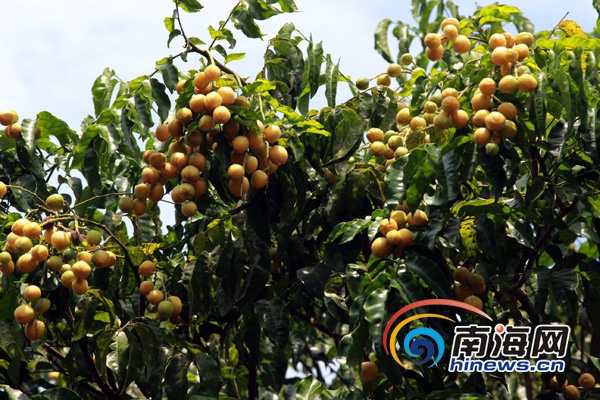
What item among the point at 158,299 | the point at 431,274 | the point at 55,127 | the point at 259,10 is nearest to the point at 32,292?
the point at 158,299

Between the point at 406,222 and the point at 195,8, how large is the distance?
0.98m

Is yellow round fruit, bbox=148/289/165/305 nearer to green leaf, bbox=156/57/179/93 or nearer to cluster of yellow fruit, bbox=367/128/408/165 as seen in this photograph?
green leaf, bbox=156/57/179/93

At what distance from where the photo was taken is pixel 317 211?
9.54 ft

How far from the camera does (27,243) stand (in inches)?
105

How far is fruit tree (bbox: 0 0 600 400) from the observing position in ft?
8.11

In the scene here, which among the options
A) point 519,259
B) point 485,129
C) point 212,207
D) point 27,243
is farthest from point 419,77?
point 27,243

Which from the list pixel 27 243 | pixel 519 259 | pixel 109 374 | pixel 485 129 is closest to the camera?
pixel 485 129

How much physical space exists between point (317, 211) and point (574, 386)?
1035 mm

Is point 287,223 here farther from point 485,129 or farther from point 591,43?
point 591,43

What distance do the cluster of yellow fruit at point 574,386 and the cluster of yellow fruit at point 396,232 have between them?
2.63 feet

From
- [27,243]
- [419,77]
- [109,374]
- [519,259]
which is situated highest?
[419,77]

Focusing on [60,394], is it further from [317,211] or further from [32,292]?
[317,211]

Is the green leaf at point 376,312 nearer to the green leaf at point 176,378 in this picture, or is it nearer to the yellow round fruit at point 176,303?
the green leaf at point 176,378

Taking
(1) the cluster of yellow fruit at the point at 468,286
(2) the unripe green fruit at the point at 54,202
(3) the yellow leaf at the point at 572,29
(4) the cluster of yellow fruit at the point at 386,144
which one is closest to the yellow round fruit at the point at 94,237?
(2) the unripe green fruit at the point at 54,202
